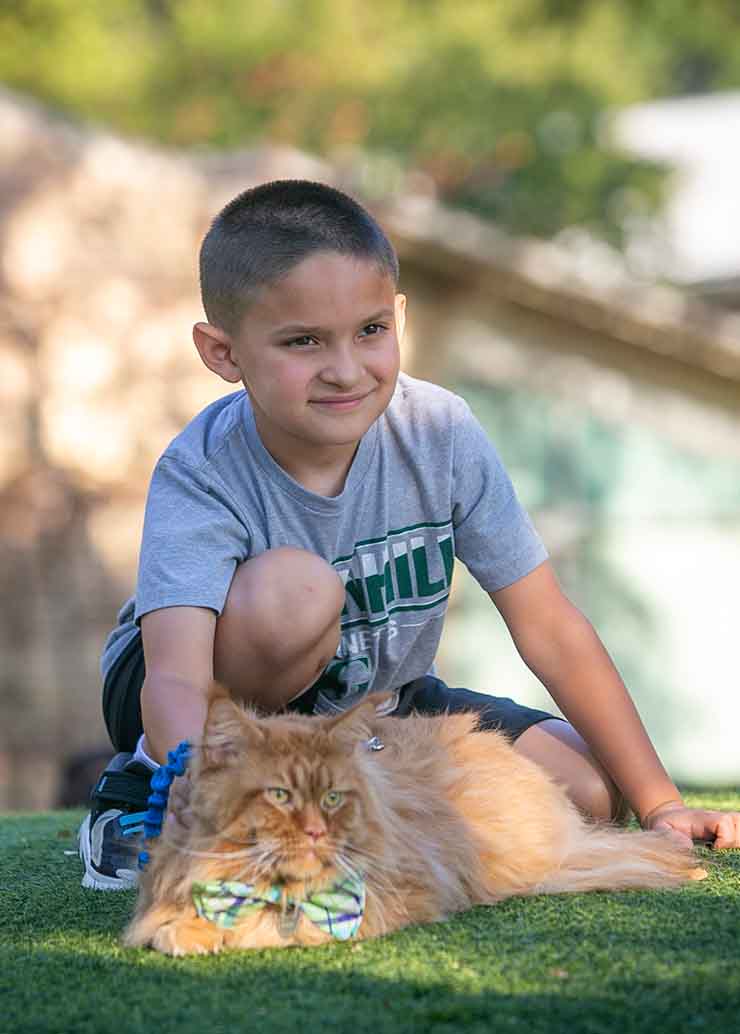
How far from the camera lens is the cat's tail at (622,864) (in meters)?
2.59

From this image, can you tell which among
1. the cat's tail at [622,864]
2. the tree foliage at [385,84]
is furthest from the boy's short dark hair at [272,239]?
the tree foliage at [385,84]

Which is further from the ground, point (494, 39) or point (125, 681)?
point (494, 39)

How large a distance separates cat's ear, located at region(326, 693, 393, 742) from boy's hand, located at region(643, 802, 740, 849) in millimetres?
891

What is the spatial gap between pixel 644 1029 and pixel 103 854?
4.47 ft

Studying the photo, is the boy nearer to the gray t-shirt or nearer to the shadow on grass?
the gray t-shirt

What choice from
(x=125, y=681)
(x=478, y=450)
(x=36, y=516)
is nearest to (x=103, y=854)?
(x=125, y=681)

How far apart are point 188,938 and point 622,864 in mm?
844

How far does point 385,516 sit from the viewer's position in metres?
3.16

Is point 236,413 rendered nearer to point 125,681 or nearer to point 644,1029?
point 125,681

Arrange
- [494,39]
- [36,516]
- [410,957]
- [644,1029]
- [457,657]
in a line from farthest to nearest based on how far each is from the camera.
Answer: [494,39], [457,657], [36,516], [410,957], [644,1029]

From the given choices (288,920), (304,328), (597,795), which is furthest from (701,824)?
(304,328)

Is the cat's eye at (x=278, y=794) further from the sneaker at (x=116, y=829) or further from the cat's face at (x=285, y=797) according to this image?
the sneaker at (x=116, y=829)

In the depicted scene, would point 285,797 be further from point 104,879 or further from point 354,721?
point 104,879

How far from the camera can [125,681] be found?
319cm
